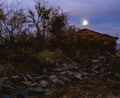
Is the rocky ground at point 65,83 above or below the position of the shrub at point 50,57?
below

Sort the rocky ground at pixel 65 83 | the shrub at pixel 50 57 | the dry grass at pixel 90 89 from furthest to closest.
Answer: the shrub at pixel 50 57
the dry grass at pixel 90 89
the rocky ground at pixel 65 83

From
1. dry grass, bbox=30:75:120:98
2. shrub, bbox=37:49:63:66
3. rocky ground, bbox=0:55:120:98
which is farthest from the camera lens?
shrub, bbox=37:49:63:66

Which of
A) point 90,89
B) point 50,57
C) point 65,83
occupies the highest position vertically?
point 50,57

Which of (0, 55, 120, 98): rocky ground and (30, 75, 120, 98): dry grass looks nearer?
(0, 55, 120, 98): rocky ground

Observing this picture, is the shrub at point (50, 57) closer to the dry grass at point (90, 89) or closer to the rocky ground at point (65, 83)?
the rocky ground at point (65, 83)

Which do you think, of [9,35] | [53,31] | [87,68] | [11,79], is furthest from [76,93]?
[53,31]

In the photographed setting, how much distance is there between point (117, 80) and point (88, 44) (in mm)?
5125

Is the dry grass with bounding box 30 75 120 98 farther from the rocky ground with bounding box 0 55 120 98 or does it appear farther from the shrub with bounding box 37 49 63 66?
the shrub with bounding box 37 49 63 66

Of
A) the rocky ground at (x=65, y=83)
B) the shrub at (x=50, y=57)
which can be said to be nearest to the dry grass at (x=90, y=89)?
the rocky ground at (x=65, y=83)

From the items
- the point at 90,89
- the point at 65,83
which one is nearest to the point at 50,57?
the point at 65,83

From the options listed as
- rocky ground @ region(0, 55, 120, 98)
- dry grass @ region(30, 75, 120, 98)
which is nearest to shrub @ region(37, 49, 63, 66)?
rocky ground @ region(0, 55, 120, 98)

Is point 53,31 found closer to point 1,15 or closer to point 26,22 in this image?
point 26,22

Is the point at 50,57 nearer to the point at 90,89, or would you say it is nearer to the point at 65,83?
the point at 65,83

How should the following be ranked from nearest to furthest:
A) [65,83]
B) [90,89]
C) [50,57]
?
[90,89] → [65,83] → [50,57]
